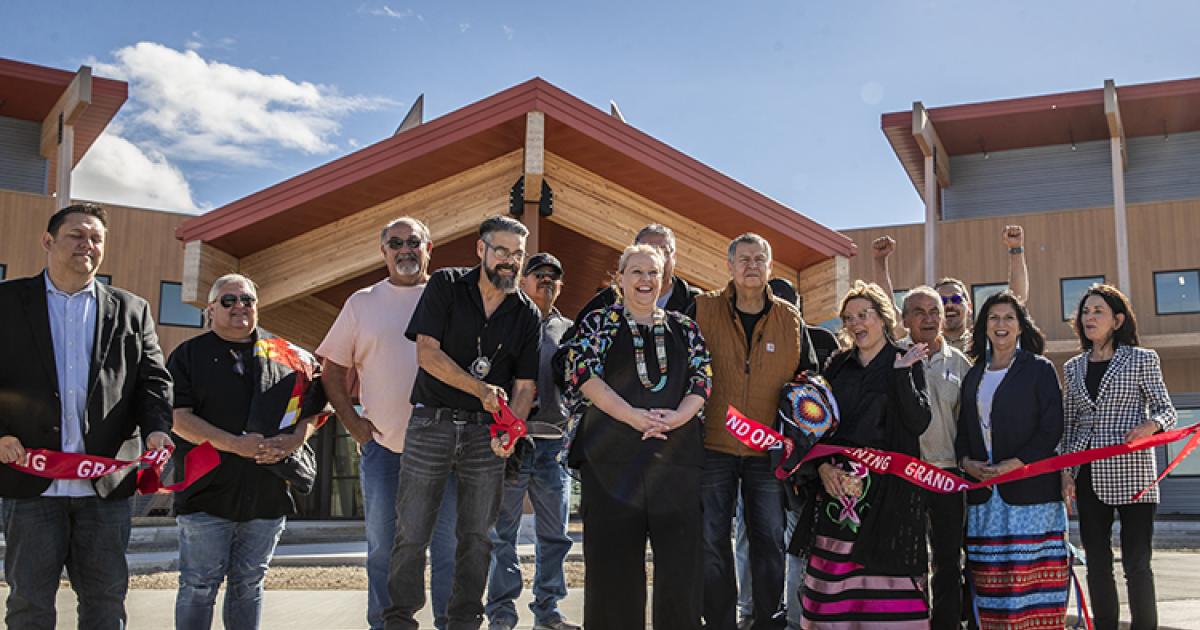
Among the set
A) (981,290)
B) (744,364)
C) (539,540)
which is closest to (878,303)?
(744,364)

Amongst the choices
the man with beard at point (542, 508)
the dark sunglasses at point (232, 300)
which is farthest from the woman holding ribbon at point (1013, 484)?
the dark sunglasses at point (232, 300)

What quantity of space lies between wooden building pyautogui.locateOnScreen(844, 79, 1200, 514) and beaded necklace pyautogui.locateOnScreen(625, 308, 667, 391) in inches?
787

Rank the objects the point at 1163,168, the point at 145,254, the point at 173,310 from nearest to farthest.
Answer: the point at 145,254 < the point at 173,310 < the point at 1163,168

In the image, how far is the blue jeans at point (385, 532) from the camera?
15.3 feet

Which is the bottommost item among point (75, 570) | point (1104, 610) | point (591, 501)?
point (1104, 610)

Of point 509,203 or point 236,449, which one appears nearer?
point 236,449

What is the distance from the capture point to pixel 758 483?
15.8 ft

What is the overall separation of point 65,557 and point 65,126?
64.2 ft

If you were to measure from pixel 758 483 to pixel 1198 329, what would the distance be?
75.4 feet

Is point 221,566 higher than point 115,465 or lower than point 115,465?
lower

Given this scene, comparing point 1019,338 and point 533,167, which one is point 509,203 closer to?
point 533,167

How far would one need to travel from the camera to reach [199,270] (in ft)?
32.4

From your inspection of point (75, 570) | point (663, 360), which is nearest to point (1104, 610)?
point (663, 360)

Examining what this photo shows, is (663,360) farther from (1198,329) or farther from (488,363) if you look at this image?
(1198,329)
